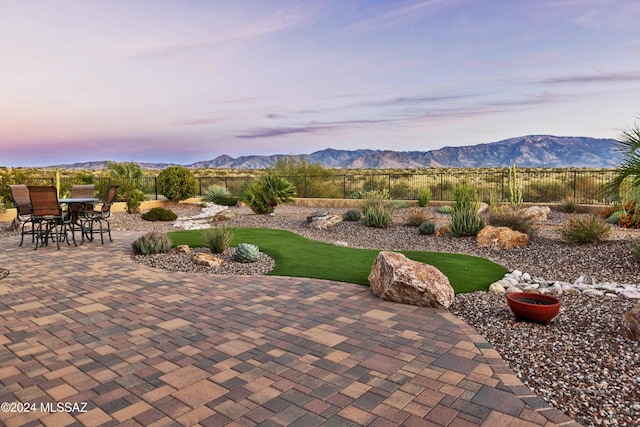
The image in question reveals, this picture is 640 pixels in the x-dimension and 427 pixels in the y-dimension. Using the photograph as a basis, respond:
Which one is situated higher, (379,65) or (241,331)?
(379,65)

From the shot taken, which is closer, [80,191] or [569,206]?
[80,191]

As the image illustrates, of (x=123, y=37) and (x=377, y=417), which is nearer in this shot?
(x=377, y=417)

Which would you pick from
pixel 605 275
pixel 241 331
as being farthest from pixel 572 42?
pixel 241 331

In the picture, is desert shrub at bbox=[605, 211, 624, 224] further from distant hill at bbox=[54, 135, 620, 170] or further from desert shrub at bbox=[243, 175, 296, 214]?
distant hill at bbox=[54, 135, 620, 170]

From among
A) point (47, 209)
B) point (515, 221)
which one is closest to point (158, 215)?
point (47, 209)

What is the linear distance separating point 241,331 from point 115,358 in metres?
1.16

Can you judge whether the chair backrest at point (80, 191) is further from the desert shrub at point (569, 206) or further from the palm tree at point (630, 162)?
the desert shrub at point (569, 206)

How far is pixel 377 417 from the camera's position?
2709mm

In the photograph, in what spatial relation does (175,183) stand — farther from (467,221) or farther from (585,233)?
(585,233)

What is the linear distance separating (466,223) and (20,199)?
10.4 metres

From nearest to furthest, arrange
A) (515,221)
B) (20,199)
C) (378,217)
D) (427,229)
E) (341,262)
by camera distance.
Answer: (341,262), (20,199), (515,221), (427,229), (378,217)

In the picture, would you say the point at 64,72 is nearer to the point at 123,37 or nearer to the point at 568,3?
the point at 123,37

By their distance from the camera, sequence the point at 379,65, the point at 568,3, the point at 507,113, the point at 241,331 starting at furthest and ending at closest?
the point at 507,113 → the point at 379,65 → the point at 568,3 → the point at 241,331

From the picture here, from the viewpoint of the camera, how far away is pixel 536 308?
14.6ft
